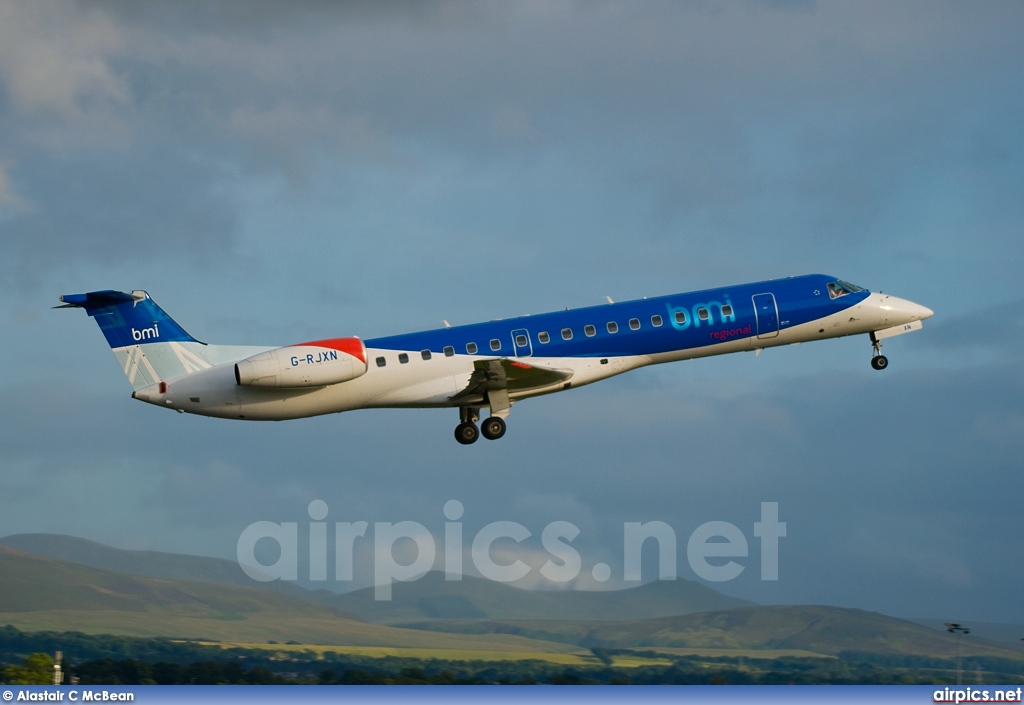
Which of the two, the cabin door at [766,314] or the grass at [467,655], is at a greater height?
the cabin door at [766,314]

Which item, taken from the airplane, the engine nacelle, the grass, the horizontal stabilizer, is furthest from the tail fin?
Result: the horizontal stabilizer

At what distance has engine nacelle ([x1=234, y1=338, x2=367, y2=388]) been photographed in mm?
37625

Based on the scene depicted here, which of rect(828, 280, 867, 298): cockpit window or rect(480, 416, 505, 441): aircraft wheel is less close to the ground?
rect(828, 280, 867, 298): cockpit window

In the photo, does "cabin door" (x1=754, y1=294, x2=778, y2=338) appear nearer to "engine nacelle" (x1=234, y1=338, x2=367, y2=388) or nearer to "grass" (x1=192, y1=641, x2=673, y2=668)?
"engine nacelle" (x1=234, y1=338, x2=367, y2=388)

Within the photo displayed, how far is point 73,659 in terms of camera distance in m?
56.1

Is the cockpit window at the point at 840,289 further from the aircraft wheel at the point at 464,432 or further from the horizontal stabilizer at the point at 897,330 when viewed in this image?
the aircraft wheel at the point at 464,432

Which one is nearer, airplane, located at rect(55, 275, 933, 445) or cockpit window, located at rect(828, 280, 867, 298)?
airplane, located at rect(55, 275, 933, 445)

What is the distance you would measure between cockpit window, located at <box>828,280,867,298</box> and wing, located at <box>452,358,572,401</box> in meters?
9.04

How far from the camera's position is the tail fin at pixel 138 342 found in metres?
39.2

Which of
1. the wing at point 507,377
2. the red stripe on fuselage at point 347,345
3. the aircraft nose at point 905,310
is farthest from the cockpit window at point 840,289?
the red stripe on fuselage at point 347,345

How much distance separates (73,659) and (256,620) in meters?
7.58

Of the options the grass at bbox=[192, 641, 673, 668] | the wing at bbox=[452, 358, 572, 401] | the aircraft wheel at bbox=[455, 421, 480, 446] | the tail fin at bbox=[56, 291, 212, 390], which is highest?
the tail fin at bbox=[56, 291, 212, 390]

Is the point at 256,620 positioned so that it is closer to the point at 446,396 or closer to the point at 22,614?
the point at 22,614

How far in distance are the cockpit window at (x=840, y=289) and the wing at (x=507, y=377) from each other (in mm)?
9038
